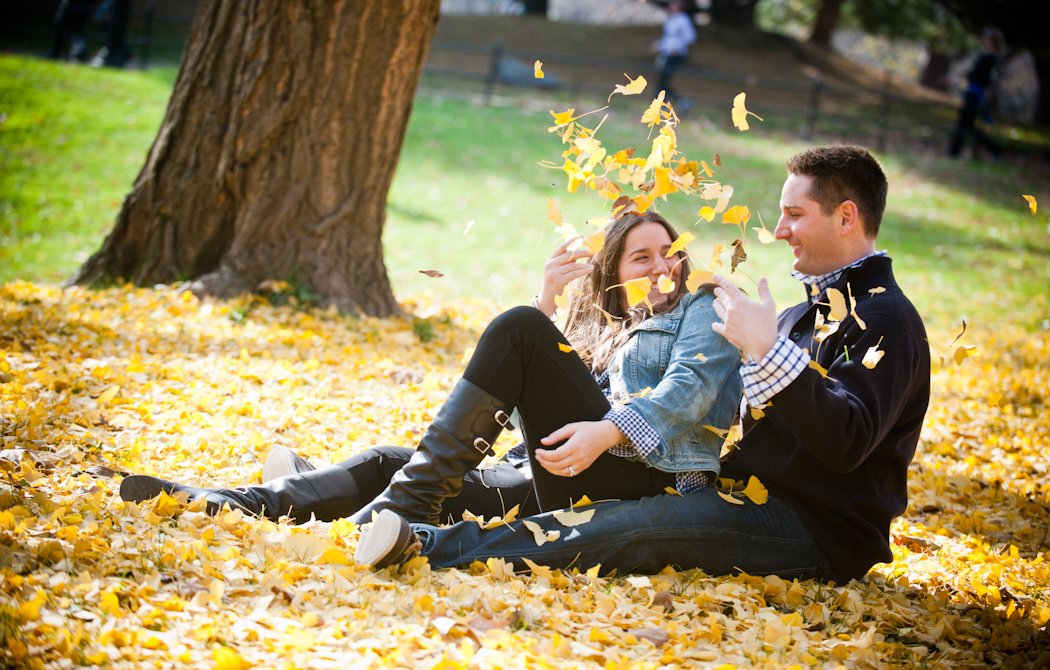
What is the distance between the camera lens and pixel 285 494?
2520 mm

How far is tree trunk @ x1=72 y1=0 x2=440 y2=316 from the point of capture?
15.9 feet

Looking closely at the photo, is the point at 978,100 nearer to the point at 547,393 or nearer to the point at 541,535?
the point at 547,393

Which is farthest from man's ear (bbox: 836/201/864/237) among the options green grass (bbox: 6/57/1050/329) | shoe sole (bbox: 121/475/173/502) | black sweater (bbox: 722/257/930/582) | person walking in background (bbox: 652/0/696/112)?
person walking in background (bbox: 652/0/696/112)

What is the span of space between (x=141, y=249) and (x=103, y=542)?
357cm

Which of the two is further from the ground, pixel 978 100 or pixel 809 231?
pixel 978 100

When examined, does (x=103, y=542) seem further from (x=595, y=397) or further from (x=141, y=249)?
(x=141, y=249)

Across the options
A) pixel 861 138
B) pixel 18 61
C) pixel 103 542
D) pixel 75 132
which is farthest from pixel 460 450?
pixel 861 138

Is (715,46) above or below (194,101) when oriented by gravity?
above

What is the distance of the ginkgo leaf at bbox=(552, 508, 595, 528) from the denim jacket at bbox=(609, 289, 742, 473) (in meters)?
0.24

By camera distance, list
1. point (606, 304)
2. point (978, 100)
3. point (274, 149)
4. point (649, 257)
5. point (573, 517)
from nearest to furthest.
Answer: point (573, 517) → point (649, 257) → point (606, 304) → point (274, 149) → point (978, 100)

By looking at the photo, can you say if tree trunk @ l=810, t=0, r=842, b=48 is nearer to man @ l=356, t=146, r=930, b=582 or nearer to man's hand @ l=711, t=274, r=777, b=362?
man @ l=356, t=146, r=930, b=582

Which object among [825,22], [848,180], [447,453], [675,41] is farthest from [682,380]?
[825,22]

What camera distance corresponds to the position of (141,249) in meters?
5.17

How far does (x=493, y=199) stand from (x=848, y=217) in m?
8.49
